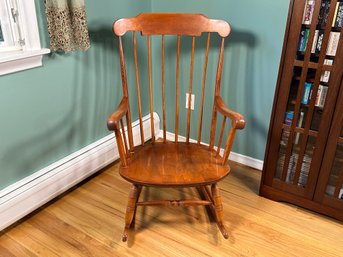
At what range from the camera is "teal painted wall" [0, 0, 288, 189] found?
65.1 inches

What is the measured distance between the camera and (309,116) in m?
1.65

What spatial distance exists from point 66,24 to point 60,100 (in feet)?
1.43

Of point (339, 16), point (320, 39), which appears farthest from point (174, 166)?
point (339, 16)

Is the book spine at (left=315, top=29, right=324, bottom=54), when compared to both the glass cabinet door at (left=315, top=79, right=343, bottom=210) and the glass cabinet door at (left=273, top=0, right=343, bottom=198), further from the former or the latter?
the glass cabinet door at (left=315, top=79, right=343, bottom=210)

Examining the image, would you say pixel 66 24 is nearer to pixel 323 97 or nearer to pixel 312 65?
pixel 312 65

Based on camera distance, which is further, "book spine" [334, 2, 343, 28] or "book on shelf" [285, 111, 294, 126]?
"book on shelf" [285, 111, 294, 126]

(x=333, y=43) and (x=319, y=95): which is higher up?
(x=333, y=43)

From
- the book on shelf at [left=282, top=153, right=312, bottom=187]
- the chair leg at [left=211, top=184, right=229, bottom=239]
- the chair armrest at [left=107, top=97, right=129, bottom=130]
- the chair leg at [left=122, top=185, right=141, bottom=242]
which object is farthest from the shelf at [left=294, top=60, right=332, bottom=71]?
the chair leg at [left=122, top=185, right=141, bottom=242]

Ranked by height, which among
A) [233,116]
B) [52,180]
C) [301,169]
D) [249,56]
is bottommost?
[52,180]

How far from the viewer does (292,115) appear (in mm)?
1708

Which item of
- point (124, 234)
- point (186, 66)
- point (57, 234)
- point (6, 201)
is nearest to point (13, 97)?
point (6, 201)

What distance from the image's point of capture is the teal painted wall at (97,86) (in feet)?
5.42

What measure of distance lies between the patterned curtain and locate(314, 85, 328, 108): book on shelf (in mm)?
1208

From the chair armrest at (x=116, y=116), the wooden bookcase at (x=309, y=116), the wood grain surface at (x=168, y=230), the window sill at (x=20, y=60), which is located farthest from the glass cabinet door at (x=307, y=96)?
the window sill at (x=20, y=60)
